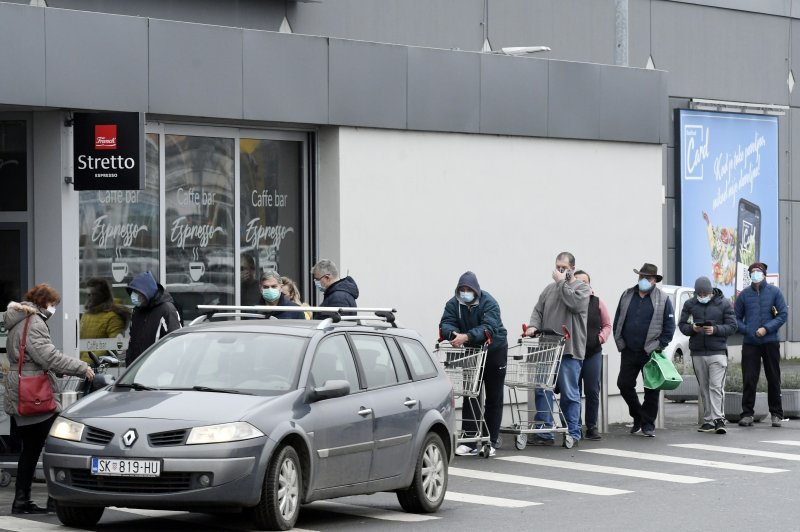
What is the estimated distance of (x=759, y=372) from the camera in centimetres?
1992

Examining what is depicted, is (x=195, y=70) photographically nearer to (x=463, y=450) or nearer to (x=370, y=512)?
(x=463, y=450)

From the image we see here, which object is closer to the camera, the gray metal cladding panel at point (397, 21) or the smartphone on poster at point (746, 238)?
the gray metal cladding panel at point (397, 21)

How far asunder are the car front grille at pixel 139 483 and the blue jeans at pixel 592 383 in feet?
29.1

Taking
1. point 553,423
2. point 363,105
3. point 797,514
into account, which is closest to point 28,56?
point 363,105

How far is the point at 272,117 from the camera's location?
56.2ft

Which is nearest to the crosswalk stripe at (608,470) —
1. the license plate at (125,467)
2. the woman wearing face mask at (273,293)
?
the woman wearing face mask at (273,293)

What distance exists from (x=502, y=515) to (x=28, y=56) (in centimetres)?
642

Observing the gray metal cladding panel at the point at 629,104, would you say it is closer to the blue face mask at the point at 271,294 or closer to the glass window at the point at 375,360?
the blue face mask at the point at 271,294

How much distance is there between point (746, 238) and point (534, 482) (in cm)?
1788

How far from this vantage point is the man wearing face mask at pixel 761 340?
19.9m

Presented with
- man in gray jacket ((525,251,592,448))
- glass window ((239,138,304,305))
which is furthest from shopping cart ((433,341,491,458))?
glass window ((239,138,304,305))

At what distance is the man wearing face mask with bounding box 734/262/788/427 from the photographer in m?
19.9

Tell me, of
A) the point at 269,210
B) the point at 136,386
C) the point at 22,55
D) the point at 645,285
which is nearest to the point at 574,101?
the point at 645,285

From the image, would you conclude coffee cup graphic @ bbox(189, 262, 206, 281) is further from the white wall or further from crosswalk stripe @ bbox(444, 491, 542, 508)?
crosswalk stripe @ bbox(444, 491, 542, 508)
